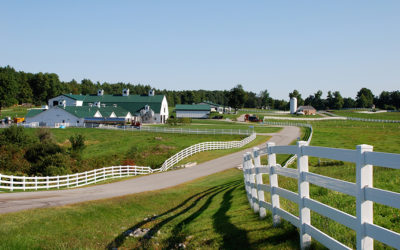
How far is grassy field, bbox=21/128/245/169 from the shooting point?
45.7 m

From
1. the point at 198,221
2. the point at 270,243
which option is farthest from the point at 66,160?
the point at 270,243

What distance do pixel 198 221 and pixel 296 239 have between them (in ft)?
13.9

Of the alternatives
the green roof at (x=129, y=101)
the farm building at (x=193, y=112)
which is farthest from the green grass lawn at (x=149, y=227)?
the farm building at (x=193, y=112)

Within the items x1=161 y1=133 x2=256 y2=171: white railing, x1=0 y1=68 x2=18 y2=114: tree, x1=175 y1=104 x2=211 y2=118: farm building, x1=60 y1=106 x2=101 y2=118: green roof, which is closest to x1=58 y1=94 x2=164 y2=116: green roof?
x1=60 y1=106 x2=101 y2=118: green roof

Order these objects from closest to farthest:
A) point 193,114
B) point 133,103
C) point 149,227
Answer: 1. point 149,227
2. point 133,103
3. point 193,114

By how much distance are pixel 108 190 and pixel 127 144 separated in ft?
115

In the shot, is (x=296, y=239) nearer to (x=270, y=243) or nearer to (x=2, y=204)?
(x=270, y=243)

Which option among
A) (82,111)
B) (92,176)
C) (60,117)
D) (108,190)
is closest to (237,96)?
(82,111)

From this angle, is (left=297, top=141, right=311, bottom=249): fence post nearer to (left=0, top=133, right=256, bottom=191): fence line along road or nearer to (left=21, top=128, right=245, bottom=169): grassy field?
(left=0, top=133, right=256, bottom=191): fence line along road

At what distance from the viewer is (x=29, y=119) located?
3369 inches

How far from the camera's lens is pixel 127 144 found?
56.0m

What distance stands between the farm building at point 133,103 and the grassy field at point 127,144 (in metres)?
28.0

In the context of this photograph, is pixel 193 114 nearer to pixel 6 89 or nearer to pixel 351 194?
pixel 6 89

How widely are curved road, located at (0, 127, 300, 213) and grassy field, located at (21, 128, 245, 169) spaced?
441 inches
